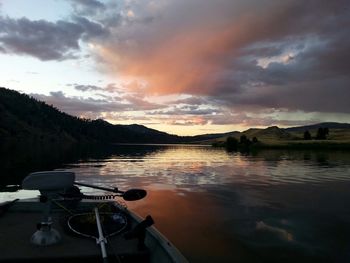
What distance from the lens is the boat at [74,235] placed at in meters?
11.7

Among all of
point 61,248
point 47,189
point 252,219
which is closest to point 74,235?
point 61,248

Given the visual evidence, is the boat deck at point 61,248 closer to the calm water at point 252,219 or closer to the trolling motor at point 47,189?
the trolling motor at point 47,189

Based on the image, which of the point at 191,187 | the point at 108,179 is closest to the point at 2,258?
the point at 191,187

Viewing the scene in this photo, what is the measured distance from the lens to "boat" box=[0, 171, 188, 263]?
1166 cm

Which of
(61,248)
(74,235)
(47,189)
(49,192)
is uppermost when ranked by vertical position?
(47,189)

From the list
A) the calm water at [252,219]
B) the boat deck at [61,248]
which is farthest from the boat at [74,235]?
the calm water at [252,219]

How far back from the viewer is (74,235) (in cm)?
1403

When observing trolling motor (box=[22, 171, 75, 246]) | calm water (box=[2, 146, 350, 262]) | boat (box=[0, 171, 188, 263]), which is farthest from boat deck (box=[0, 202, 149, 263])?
calm water (box=[2, 146, 350, 262])

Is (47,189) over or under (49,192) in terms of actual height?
over

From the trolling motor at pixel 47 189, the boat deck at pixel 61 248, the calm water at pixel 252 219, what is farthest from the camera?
the calm water at pixel 252 219

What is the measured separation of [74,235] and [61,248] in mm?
1508

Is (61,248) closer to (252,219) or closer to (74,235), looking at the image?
(74,235)

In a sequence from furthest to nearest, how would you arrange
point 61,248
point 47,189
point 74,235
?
point 74,235 < point 47,189 < point 61,248

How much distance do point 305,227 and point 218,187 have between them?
62.8 feet
